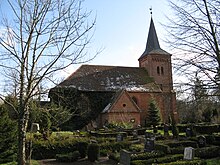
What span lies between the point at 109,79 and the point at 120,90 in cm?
365

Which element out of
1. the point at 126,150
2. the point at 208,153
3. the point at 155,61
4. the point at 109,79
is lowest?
the point at 208,153

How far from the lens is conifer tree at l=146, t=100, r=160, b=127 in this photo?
38.8m

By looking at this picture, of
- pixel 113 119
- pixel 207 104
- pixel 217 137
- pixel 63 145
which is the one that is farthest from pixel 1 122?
pixel 113 119

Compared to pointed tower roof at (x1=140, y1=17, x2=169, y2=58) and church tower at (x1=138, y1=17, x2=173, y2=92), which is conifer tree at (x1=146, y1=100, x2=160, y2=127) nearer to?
church tower at (x1=138, y1=17, x2=173, y2=92)

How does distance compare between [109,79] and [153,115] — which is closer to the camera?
[153,115]

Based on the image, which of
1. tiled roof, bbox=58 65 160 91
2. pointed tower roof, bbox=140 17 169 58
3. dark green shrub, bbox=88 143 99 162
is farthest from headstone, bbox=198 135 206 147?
pointed tower roof, bbox=140 17 169 58

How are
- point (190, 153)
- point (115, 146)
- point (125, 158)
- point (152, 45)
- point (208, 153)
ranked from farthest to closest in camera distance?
1. point (152, 45)
2. point (115, 146)
3. point (208, 153)
4. point (190, 153)
5. point (125, 158)

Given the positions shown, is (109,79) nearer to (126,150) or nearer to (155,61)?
(155,61)

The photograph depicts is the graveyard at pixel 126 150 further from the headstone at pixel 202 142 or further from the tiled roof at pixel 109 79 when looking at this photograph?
the tiled roof at pixel 109 79

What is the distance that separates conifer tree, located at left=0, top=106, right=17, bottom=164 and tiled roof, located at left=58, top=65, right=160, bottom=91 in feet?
75.0

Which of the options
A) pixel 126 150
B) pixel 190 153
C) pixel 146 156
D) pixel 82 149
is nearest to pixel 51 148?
pixel 82 149

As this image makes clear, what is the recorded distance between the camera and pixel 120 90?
128 ft

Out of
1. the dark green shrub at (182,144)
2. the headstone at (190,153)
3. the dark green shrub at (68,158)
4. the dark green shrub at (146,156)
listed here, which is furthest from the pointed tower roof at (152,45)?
the headstone at (190,153)

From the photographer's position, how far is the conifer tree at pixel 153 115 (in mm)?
38781
